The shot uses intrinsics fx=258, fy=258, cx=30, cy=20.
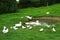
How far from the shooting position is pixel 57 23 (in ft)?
43.0

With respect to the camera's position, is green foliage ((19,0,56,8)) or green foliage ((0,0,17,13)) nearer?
green foliage ((0,0,17,13))

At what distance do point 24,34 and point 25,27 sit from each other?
122 cm

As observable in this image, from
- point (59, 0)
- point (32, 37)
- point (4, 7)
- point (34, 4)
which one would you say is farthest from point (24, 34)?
point (59, 0)

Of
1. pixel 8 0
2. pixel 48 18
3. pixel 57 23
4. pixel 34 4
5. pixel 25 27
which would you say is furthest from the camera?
pixel 34 4

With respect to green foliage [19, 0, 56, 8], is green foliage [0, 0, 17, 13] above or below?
above

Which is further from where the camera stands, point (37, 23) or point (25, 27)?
point (37, 23)

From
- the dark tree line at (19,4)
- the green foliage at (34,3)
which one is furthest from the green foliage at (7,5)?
the green foliage at (34,3)

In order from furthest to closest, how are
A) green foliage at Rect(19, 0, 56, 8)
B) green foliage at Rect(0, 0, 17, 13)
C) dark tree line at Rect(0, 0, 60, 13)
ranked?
green foliage at Rect(19, 0, 56, 8), dark tree line at Rect(0, 0, 60, 13), green foliage at Rect(0, 0, 17, 13)

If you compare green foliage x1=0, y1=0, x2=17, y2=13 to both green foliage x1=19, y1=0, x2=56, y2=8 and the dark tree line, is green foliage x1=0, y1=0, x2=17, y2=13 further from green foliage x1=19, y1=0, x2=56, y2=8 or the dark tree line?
green foliage x1=19, y1=0, x2=56, y2=8

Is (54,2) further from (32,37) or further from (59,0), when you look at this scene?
(32,37)

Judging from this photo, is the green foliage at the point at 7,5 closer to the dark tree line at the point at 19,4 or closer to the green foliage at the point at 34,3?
the dark tree line at the point at 19,4

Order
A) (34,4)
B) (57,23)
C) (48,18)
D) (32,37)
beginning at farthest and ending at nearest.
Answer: (34,4)
(48,18)
(57,23)
(32,37)

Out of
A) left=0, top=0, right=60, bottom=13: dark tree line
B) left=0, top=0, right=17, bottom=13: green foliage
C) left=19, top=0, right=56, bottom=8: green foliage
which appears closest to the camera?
left=0, top=0, right=17, bottom=13: green foliage

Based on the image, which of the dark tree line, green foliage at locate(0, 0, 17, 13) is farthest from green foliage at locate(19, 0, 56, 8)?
green foliage at locate(0, 0, 17, 13)
